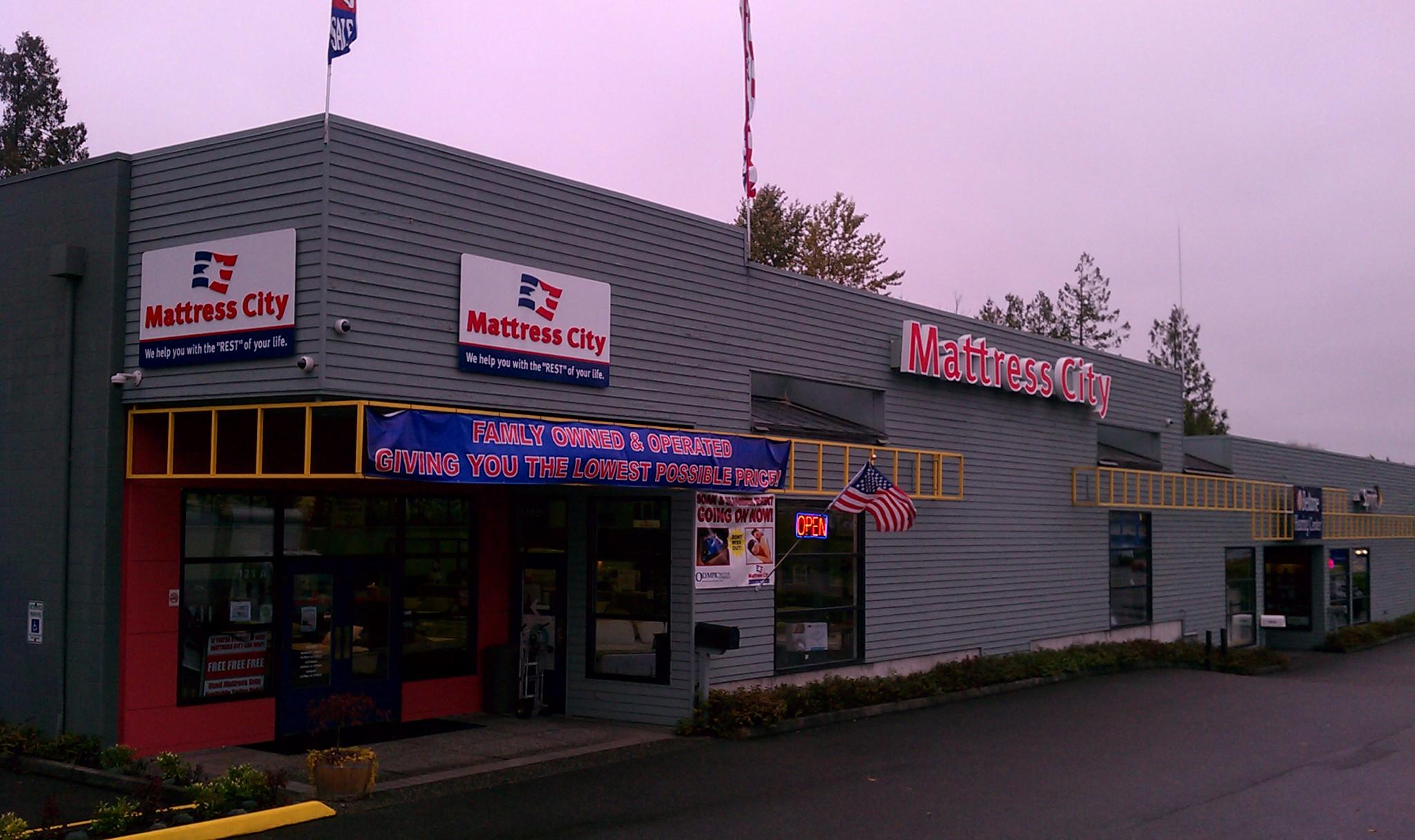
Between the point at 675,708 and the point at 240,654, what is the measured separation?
5.08m

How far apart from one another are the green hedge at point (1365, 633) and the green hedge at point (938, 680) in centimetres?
760

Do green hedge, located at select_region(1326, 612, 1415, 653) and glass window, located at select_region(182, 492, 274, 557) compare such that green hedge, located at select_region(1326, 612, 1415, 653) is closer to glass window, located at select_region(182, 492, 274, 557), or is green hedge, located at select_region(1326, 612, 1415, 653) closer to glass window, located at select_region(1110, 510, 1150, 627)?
glass window, located at select_region(1110, 510, 1150, 627)

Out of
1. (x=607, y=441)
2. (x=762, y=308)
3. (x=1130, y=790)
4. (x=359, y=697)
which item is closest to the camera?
(x=359, y=697)

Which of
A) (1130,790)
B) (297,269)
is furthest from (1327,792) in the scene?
(297,269)

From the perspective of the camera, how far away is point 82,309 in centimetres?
1286

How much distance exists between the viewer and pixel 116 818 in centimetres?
941

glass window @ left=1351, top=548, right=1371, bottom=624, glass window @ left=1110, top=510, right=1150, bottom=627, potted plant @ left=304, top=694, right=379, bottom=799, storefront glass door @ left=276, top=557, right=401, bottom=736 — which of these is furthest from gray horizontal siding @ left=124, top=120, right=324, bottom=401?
glass window @ left=1351, top=548, right=1371, bottom=624

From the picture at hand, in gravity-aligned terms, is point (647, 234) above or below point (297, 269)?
above

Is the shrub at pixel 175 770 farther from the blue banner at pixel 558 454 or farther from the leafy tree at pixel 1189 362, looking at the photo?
the leafy tree at pixel 1189 362

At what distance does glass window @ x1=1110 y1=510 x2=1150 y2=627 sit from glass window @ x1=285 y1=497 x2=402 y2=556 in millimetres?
15698

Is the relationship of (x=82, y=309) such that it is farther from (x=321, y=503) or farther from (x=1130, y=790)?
(x=1130, y=790)

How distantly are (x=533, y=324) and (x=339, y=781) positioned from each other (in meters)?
5.20

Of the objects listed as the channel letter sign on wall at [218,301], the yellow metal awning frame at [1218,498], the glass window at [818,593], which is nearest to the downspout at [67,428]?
the channel letter sign on wall at [218,301]

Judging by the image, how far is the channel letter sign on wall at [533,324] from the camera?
12750mm
